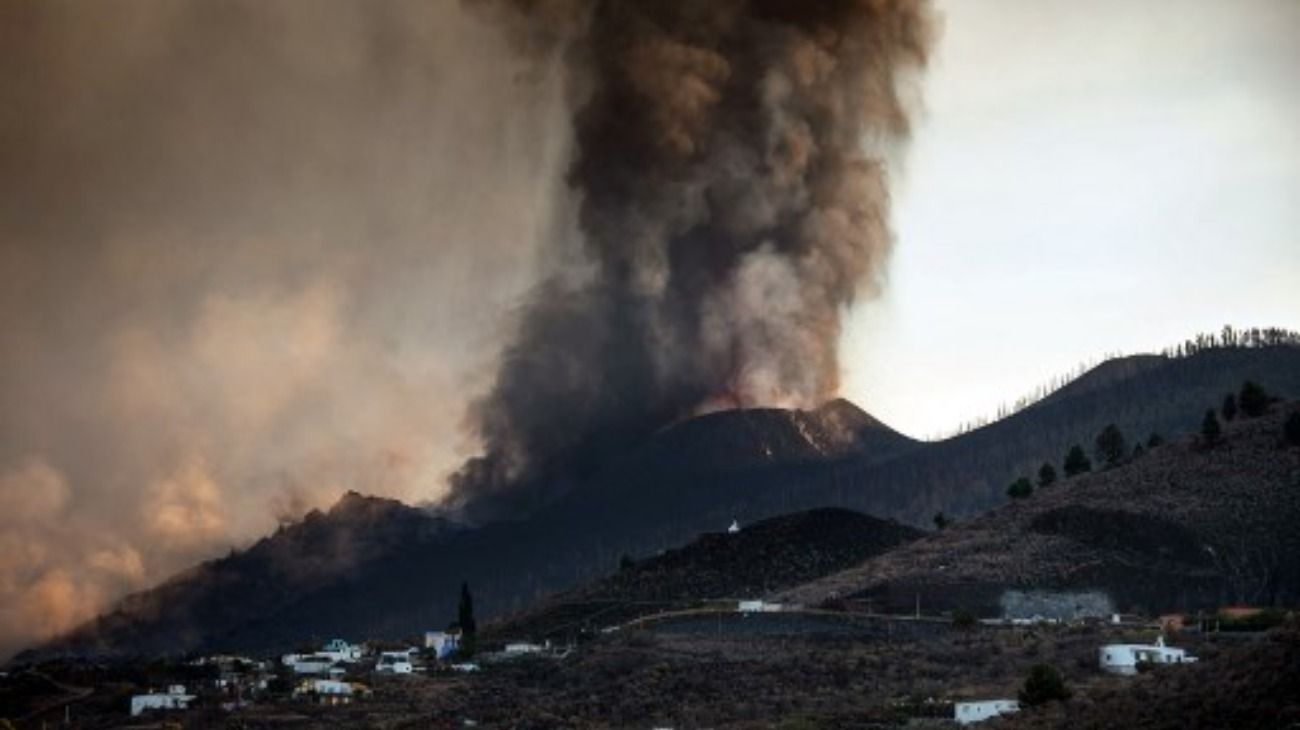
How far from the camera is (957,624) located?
110m

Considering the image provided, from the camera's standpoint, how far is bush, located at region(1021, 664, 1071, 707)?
2837 inches

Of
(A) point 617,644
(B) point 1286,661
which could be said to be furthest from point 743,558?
(B) point 1286,661

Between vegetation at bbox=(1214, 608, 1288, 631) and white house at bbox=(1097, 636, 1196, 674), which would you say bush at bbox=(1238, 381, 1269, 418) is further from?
white house at bbox=(1097, 636, 1196, 674)

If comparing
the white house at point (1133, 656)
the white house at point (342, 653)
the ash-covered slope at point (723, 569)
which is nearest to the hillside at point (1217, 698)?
the white house at point (1133, 656)

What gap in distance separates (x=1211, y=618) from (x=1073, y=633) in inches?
296

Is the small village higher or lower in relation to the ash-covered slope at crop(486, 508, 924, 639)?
lower

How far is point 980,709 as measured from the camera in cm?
7556

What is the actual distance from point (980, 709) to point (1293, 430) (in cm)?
6466

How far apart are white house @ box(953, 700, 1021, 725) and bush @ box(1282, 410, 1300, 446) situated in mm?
62625

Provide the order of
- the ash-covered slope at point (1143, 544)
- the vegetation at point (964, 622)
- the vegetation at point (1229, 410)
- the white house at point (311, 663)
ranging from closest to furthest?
the vegetation at point (964, 622) < the ash-covered slope at point (1143, 544) < the white house at point (311, 663) < the vegetation at point (1229, 410)

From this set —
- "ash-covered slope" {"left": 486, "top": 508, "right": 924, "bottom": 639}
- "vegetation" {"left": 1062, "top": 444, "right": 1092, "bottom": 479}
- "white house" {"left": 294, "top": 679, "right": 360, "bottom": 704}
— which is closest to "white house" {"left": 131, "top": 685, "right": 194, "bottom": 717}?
"white house" {"left": 294, "top": 679, "right": 360, "bottom": 704}

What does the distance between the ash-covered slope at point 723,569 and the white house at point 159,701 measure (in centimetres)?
2980

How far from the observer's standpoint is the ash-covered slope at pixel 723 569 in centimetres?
13675

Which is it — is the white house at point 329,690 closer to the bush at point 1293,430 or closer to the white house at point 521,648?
the white house at point 521,648
